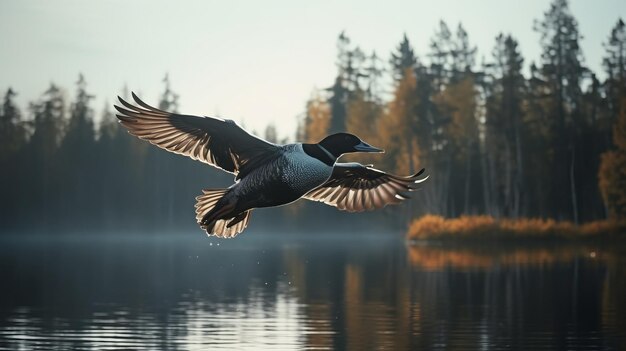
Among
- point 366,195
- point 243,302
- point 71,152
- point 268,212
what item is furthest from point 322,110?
point 366,195

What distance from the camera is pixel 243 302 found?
3797 centimetres

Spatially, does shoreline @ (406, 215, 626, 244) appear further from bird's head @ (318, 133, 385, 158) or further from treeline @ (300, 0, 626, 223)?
bird's head @ (318, 133, 385, 158)

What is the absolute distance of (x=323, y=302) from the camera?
38.1 meters

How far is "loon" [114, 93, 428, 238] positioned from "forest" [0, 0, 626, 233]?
5568 cm

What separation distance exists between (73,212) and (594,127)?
184 feet

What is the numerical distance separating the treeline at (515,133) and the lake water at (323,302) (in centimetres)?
1740

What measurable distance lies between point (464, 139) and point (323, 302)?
48.8m

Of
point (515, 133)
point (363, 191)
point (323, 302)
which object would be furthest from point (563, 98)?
point (363, 191)

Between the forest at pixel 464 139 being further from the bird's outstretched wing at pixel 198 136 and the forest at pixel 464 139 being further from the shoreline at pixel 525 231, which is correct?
the bird's outstretched wing at pixel 198 136

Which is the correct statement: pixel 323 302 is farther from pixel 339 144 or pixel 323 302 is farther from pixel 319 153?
pixel 319 153

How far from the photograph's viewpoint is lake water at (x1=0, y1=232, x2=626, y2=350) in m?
28.0

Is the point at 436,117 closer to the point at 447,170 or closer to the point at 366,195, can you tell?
the point at 447,170

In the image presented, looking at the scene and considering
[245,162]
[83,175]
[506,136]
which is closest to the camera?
[245,162]

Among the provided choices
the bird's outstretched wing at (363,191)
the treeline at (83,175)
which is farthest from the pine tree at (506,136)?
the bird's outstretched wing at (363,191)
